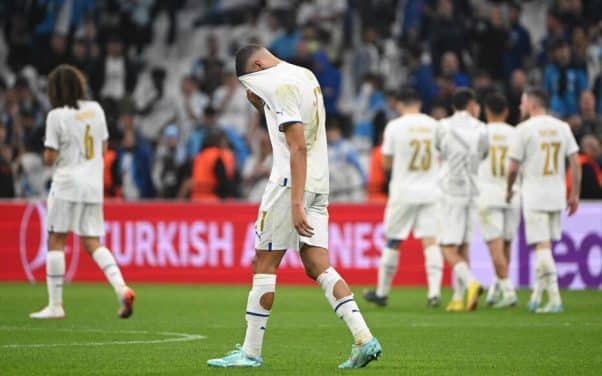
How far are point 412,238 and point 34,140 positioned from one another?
8.68 meters

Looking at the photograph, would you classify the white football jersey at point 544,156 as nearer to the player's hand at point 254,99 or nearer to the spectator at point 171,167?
the player's hand at point 254,99

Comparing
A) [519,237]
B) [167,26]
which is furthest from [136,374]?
[167,26]

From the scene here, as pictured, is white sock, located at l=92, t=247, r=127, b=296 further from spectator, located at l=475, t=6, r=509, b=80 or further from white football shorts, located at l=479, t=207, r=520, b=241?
spectator, located at l=475, t=6, r=509, b=80

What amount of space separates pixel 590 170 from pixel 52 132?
33.6 ft

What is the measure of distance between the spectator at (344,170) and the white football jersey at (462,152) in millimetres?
7374

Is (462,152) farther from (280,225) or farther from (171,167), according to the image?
(171,167)

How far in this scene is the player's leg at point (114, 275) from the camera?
14680 mm

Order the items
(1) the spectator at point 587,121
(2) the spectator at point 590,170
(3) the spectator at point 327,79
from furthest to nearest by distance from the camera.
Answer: (3) the spectator at point 327,79, (1) the spectator at point 587,121, (2) the spectator at point 590,170

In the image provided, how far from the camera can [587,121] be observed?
23219 millimetres

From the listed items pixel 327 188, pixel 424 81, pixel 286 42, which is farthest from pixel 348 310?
pixel 286 42

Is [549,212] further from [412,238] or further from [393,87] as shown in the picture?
[393,87]

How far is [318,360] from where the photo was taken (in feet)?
35.5

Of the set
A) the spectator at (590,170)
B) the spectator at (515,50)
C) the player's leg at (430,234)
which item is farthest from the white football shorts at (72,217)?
the spectator at (515,50)

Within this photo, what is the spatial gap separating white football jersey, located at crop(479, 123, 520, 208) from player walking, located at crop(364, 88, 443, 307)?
88cm
